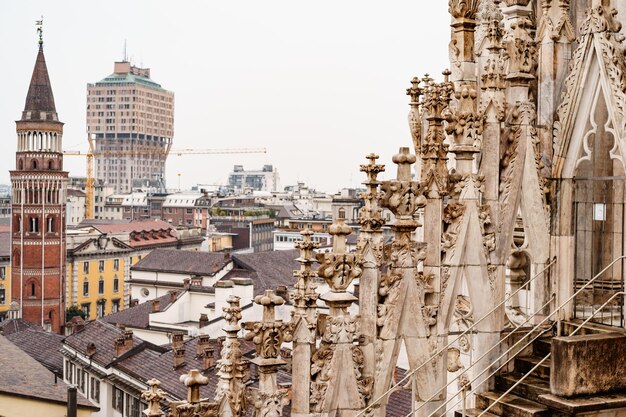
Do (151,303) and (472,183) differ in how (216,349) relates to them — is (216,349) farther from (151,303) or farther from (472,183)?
(472,183)

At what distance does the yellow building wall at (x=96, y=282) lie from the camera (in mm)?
121500

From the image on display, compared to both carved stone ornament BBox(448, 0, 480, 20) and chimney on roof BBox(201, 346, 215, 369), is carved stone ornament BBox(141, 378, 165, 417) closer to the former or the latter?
carved stone ornament BBox(448, 0, 480, 20)

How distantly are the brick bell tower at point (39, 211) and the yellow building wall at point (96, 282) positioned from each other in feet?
23.3

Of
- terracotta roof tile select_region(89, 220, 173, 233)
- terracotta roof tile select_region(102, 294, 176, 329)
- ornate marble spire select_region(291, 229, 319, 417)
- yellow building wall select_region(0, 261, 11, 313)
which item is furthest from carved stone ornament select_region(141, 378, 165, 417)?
terracotta roof tile select_region(89, 220, 173, 233)

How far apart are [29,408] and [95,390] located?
20.2 meters

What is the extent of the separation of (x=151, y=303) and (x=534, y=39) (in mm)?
64508

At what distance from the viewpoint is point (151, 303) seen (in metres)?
72.9

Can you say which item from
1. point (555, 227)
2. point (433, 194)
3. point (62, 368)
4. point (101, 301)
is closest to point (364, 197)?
point (433, 194)

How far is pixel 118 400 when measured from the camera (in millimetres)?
50562

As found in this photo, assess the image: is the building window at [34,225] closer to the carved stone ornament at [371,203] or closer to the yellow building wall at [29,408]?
the yellow building wall at [29,408]

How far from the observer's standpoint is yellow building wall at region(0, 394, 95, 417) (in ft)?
109

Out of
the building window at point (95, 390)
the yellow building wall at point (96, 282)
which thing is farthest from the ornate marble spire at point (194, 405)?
the yellow building wall at point (96, 282)

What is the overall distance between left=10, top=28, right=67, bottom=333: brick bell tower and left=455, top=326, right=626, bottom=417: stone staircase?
4100 inches

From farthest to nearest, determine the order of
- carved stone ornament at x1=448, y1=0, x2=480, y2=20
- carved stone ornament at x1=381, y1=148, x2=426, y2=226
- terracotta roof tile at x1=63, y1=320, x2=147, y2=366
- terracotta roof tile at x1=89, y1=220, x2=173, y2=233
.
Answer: terracotta roof tile at x1=89, y1=220, x2=173, y2=233 → terracotta roof tile at x1=63, y1=320, x2=147, y2=366 → carved stone ornament at x1=448, y1=0, x2=480, y2=20 → carved stone ornament at x1=381, y1=148, x2=426, y2=226
